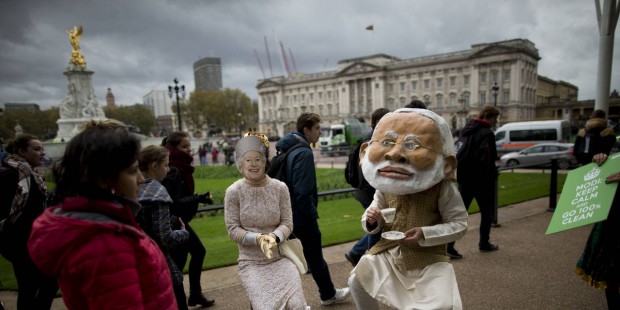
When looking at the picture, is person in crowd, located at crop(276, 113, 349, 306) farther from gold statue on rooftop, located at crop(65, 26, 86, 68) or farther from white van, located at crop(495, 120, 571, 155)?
gold statue on rooftop, located at crop(65, 26, 86, 68)

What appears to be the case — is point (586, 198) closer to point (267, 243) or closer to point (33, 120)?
point (267, 243)

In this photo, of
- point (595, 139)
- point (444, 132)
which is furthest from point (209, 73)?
point (444, 132)

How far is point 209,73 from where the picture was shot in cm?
18750

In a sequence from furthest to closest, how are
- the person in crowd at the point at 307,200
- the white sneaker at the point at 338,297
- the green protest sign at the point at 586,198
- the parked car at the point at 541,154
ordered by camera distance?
1. the parked car at the point at 541,154
2. the white sneaker at the point at 338,297
3. the person in crowd at the point at 307,200
4. the green protest sign at the point at 586,198

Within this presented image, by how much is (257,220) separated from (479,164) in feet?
11.9

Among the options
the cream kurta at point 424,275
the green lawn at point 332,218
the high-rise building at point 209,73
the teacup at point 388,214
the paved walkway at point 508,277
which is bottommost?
the green lawn at point 332,218

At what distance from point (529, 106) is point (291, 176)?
78.4m

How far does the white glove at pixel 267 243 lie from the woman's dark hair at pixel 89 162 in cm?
138

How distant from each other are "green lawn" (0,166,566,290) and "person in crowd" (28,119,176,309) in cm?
379

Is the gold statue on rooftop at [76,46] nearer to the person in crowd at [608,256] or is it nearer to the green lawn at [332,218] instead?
the green lawn at [332,218]

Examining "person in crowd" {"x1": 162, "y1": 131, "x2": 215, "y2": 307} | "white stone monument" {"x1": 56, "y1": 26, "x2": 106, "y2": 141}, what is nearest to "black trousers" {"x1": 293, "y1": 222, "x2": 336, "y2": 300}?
"person in crowd" {"x1": 162, "y1": 131, "x2": 215, "y2": 307}

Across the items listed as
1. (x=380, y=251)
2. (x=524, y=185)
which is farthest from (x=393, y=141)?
(x=524, y=185)

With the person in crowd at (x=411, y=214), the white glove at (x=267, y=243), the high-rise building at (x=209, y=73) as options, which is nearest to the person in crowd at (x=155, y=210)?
the white glove at (x=267, y=243)

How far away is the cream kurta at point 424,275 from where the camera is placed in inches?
93.4
